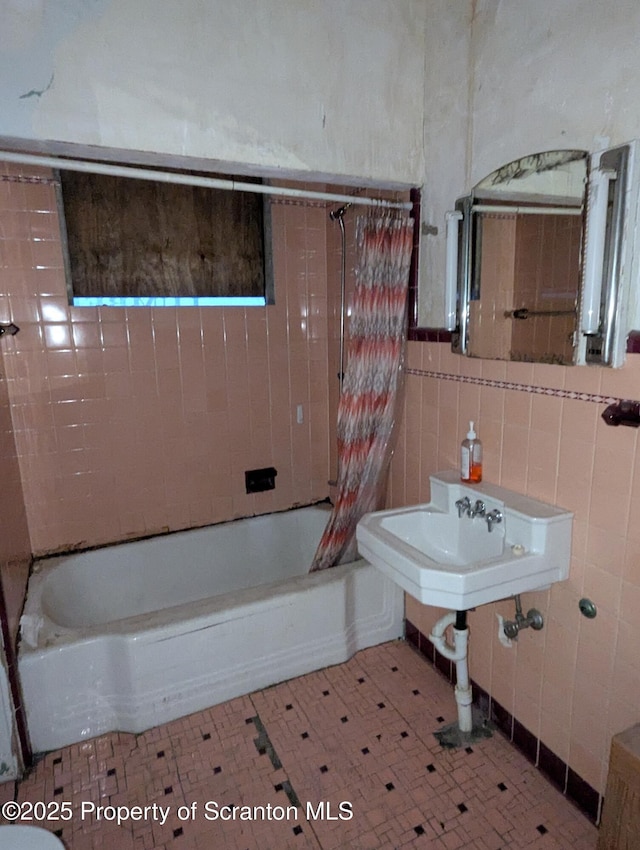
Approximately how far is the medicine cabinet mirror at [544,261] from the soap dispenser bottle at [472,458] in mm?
300

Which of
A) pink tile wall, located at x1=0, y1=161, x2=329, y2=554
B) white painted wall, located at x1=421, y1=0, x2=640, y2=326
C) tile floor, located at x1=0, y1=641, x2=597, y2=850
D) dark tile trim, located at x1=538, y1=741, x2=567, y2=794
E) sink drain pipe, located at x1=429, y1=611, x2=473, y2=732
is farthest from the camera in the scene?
pink tile wall, located at x1=0, y1=161, x2=329, y2=554

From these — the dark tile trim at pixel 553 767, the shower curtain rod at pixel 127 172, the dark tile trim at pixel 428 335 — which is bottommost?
the dark tile trim at pixel 553 767

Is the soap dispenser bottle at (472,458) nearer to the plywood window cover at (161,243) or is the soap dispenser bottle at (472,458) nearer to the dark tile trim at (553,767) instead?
the dark tile trim at (553,767)

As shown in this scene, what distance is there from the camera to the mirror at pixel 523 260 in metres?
1.44

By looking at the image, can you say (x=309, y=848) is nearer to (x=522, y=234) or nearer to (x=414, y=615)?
(x=414, y=615)

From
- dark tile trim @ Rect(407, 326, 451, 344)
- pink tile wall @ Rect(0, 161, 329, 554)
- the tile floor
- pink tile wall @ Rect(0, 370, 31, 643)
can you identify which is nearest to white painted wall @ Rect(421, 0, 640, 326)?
dark tile trim @ Rect(407, 326, 451, 344)

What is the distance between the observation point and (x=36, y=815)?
156cm

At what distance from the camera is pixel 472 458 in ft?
5.96

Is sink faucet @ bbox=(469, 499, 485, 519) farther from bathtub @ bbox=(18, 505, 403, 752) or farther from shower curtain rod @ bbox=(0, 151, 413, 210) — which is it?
shower curtain rod @ bbox=(0, 151, 413, 210)

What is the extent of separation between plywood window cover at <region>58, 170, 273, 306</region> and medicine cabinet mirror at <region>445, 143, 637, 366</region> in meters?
1.21

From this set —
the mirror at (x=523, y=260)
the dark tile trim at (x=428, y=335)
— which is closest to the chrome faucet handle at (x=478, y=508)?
the mirror at (x=523, y=260)

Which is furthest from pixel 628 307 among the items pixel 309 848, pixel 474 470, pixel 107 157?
pixel 309 848

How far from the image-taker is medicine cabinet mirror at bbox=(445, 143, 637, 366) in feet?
4.23

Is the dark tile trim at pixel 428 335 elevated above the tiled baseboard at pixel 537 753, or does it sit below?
above
